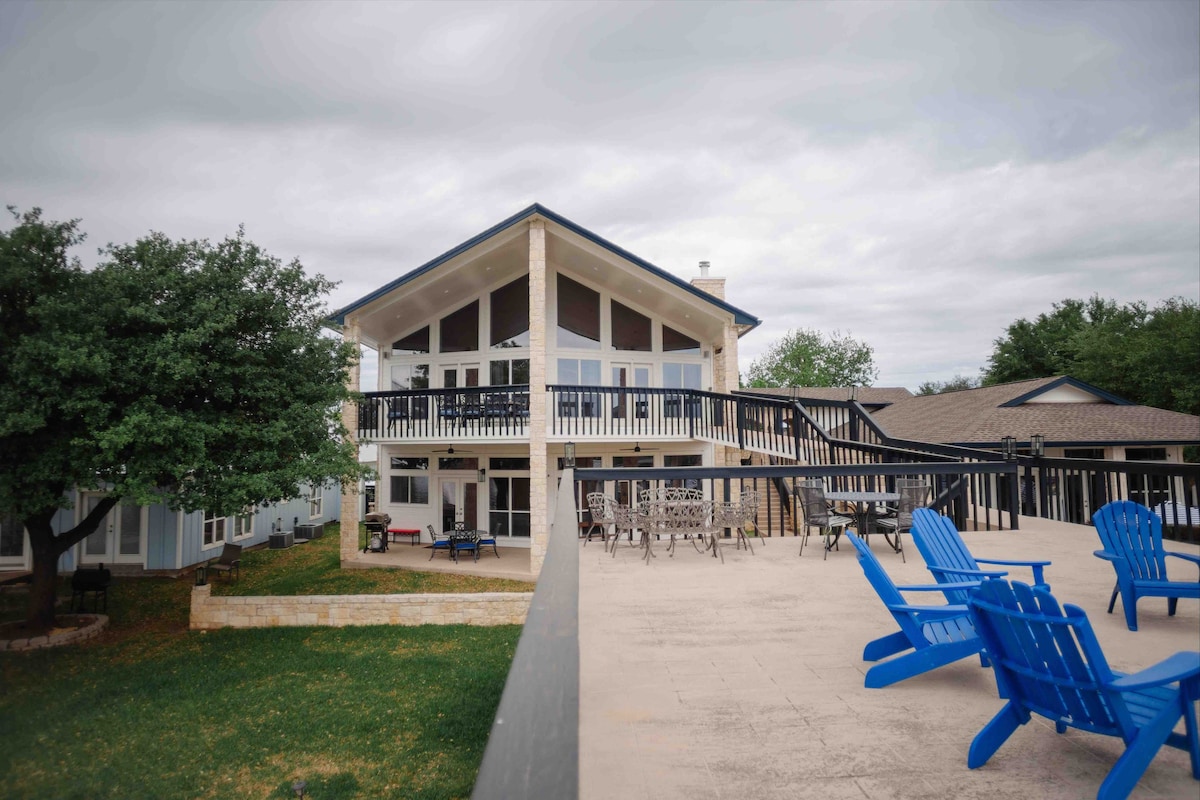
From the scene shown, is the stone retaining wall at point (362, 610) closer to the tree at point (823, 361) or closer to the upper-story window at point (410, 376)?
the upper-story window at point (410, 376)

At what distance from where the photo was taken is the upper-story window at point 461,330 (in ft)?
64.7

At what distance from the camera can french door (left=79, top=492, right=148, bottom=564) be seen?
17.5m

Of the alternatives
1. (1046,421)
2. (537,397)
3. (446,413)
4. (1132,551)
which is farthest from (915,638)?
(1046,421)

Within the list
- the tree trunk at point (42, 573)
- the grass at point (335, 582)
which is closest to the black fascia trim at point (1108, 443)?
the grass at point (335, 582)

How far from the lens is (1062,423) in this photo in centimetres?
1980

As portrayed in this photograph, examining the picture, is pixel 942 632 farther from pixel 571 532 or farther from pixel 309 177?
pixel 309 177

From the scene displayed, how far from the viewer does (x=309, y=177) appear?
25.0m

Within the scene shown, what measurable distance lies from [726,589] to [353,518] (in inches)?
569

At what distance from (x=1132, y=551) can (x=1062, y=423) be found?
18.5 meters

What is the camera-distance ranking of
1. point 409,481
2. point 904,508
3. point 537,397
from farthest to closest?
point 409,481, point 537,397, point 904,508

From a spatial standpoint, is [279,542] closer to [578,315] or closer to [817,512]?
[578,315]

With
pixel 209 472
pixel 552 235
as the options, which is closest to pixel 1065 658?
pixel 209 472

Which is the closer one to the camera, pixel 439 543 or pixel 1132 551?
pixel 1132 551

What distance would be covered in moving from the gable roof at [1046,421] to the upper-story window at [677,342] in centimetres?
844
